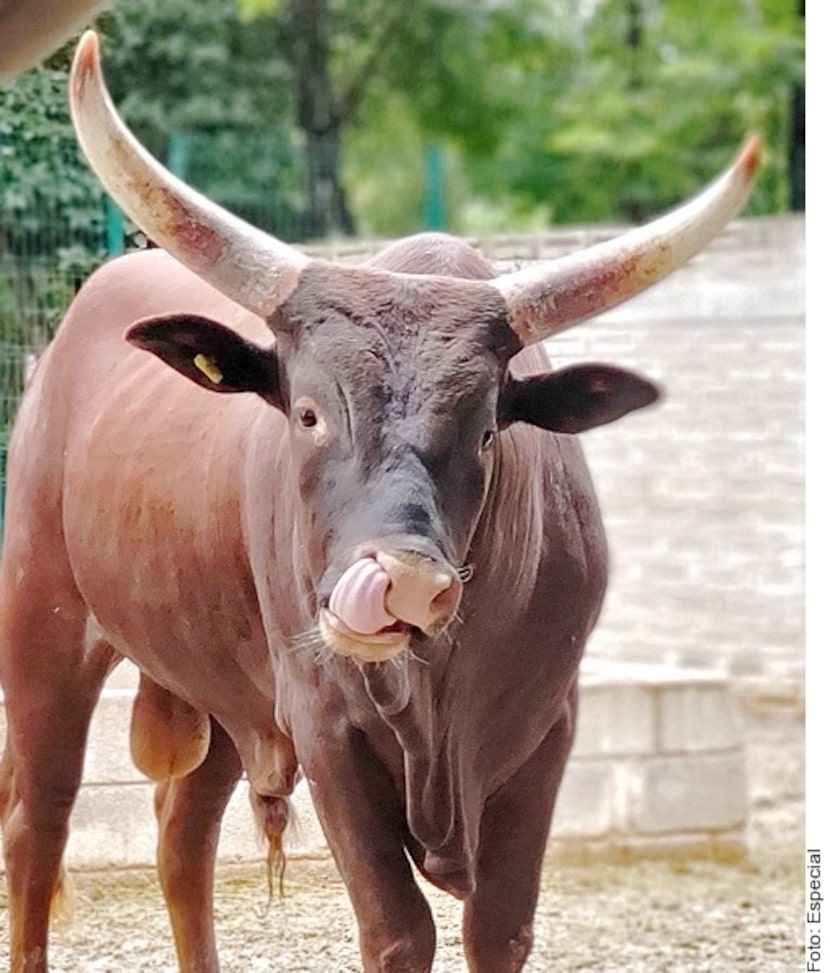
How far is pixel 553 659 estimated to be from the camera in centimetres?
299

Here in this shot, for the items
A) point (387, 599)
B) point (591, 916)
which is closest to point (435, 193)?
point (591, 916)

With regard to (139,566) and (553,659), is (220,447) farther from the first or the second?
(553,659)

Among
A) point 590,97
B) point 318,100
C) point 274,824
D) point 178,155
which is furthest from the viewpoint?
point 590,97

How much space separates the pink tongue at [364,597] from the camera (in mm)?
2408

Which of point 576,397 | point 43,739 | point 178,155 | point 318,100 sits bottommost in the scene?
point 43,739

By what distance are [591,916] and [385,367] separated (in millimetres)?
3143

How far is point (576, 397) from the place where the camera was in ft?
9.33

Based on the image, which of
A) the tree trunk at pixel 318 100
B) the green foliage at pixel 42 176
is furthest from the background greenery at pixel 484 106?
the green foliage at pixel 42 176

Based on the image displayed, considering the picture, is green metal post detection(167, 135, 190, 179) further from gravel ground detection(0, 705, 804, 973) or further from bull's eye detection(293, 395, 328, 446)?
bull's eye detection(293, 395, 328, 446)

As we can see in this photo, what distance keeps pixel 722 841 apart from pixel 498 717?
146 inches

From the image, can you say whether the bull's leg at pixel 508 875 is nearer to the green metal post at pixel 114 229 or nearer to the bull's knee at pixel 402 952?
the bull's knee at pixel 402 952

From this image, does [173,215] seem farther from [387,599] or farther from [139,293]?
[139,293]

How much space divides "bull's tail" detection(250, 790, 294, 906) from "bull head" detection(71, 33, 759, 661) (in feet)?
2.27

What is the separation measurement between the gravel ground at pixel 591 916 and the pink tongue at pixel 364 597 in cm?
82
